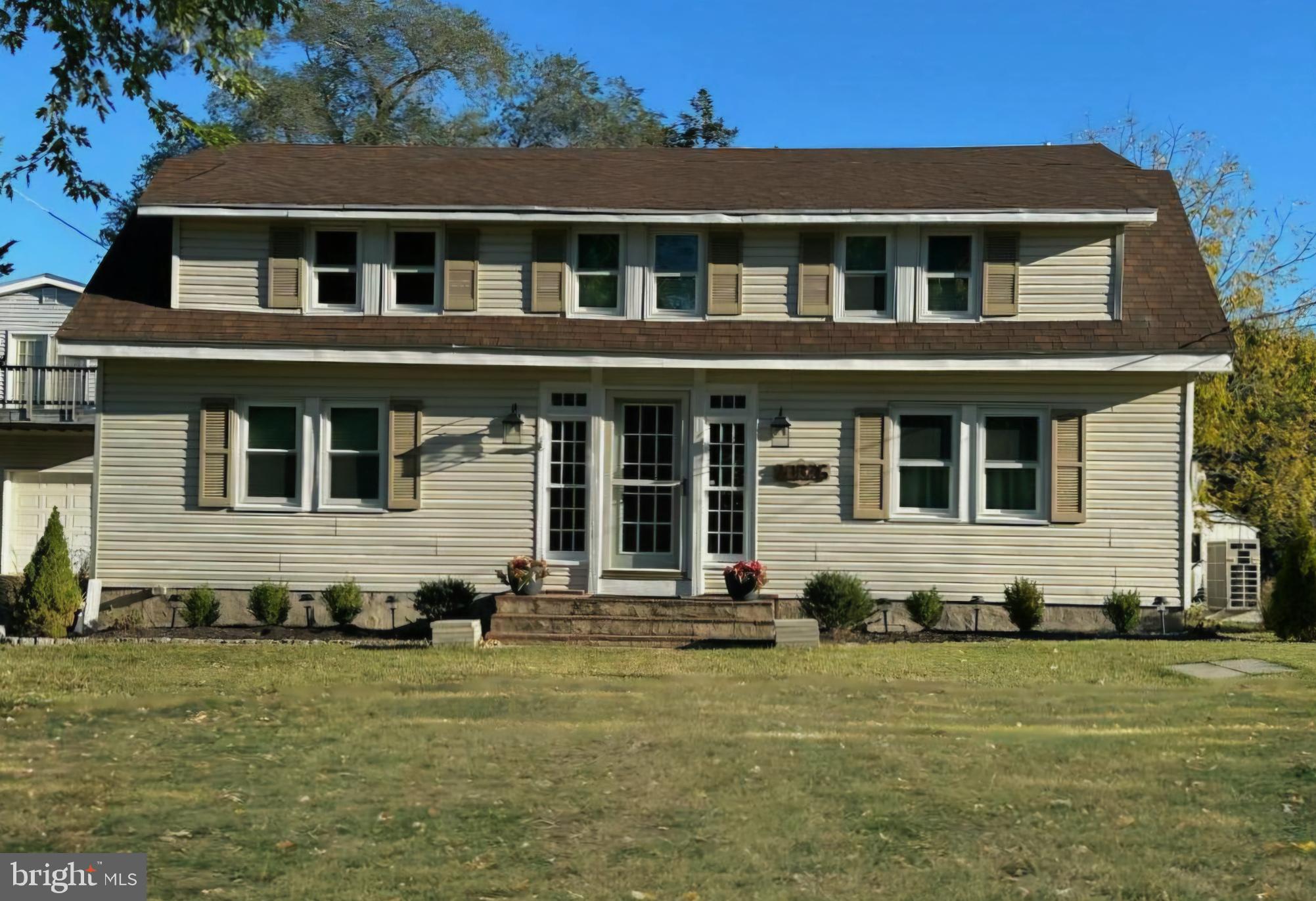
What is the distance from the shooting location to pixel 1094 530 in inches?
611

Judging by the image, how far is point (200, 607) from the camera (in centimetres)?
1552

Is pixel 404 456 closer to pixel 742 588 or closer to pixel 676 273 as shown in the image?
pixel 676 273

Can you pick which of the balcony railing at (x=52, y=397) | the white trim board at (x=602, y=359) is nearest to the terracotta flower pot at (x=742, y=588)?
the white trim board at (x=602, y=359)

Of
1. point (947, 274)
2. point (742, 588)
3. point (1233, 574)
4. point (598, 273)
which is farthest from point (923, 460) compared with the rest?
point (1233, 574)

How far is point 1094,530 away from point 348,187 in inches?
425

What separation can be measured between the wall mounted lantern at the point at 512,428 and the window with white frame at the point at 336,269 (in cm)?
259

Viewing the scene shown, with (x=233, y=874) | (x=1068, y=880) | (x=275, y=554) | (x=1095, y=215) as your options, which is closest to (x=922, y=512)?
(x=1095, y=215)

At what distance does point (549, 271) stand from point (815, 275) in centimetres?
345

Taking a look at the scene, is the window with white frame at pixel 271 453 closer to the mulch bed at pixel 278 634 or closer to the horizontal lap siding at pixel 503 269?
the mulch bed at pixel 278 634

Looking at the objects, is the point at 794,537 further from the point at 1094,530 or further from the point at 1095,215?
the point at 1095,215

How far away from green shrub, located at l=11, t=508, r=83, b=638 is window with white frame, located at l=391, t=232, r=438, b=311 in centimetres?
506

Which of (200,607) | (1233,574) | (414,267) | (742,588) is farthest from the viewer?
(1233,574)

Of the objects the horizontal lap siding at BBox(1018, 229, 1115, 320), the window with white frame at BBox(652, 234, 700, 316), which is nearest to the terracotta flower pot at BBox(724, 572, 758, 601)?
the window with white frame at BBox(652, 234, 700, 316)

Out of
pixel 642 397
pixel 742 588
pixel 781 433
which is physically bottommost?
pixel 742 588
